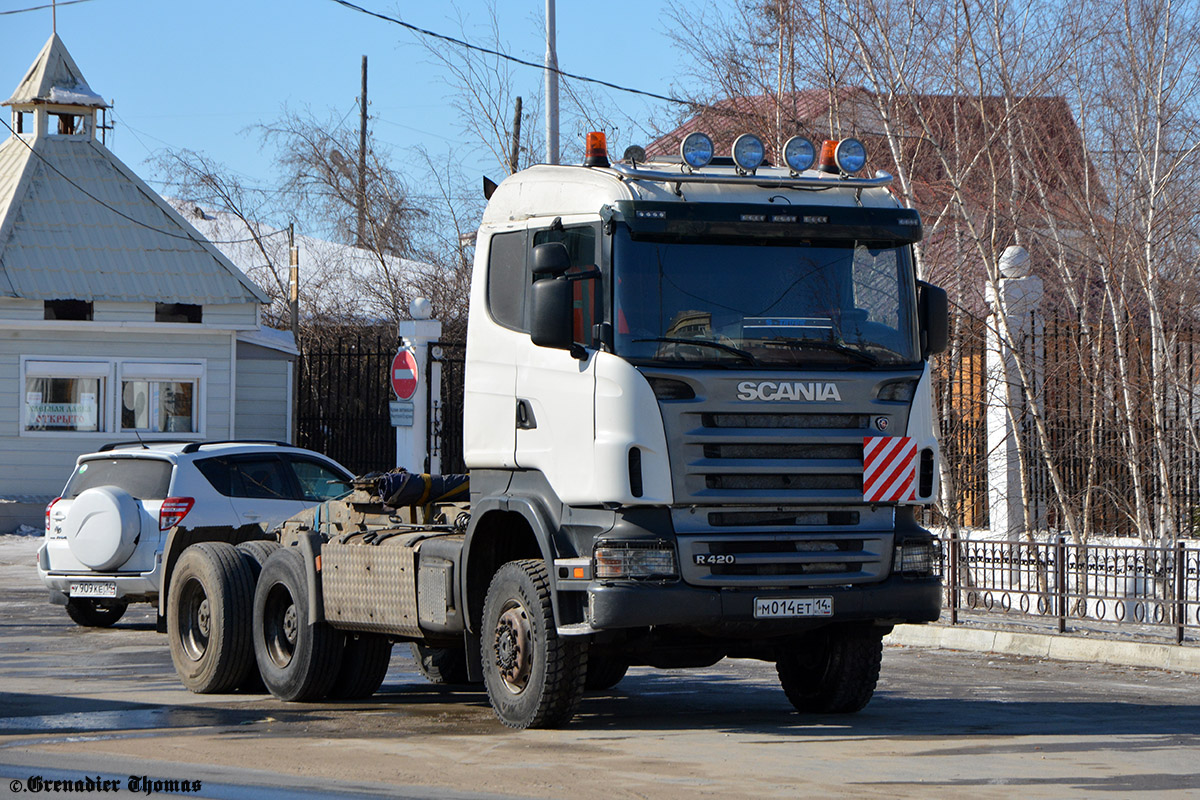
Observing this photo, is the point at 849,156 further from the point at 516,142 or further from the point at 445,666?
the point at 516,142

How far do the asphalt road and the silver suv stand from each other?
1.47m

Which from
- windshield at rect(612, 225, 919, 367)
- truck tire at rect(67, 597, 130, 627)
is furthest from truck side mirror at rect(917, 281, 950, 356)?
truck tire at rect(67, 597, 130, 627)

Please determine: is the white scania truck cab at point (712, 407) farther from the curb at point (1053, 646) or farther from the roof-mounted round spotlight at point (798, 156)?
the curb at point (1053, 646)

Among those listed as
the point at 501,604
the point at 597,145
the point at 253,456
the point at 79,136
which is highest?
the point at 79,136

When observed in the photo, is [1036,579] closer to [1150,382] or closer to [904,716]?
[1150,382]

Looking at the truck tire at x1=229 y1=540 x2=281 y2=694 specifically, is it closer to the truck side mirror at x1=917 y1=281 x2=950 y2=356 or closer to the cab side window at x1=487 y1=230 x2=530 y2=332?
the cab side window at x1=487 y1=230 x2=530 y2=332

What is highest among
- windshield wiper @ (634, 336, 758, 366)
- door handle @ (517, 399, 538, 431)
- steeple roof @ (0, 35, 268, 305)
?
steeple roof @ (0, 35, 268, 305)

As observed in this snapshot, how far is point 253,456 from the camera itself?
575 inches

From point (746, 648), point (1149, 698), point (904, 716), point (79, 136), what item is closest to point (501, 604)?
point (746, 648)

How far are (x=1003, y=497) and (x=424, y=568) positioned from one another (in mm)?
9605

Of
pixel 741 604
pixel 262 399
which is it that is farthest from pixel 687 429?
pixel 262 399

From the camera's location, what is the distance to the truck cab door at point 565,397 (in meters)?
8.25

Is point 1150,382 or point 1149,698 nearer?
point 1149,698

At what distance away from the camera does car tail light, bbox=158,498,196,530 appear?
1396cm
